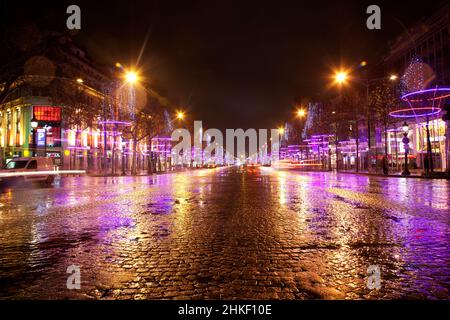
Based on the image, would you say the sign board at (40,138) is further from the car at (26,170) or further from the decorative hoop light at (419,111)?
the decorative hoop light at (419,111)

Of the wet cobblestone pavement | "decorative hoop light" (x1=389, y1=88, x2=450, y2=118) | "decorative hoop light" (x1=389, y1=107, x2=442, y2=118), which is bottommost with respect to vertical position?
the wet cobblestone pavement

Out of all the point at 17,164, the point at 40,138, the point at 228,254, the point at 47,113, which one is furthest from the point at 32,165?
the point at 47,113

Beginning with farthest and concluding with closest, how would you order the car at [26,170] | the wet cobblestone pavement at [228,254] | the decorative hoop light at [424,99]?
the decorative hoop light at [424,99], the car at [26,170], the wet cobblestone pavement at [228,254]

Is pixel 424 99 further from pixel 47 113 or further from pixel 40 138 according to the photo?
pixel 40 138

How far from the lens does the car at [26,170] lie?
24.1 metres

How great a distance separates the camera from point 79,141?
232 ft

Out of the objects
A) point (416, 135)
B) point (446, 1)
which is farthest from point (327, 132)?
point (446, 1)

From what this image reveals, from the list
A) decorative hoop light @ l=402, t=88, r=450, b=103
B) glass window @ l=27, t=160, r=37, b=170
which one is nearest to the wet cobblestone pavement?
glass window @ l=27, t=160, r=37, b=170

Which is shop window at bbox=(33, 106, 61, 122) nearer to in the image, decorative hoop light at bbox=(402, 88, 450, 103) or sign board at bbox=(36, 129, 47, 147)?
sign board at bbox=(36, 129, 47, 147)

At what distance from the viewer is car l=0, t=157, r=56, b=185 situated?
24.1 m

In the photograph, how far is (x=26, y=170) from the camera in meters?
25.1

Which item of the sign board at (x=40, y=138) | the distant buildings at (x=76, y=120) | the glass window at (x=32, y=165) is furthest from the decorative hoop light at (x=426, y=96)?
the sign board at (x=40, y=138)

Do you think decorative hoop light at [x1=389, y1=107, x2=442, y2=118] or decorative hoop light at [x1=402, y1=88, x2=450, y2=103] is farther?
decorative hoop light at [x1=389, y1=107, x2=442, y2=118]
